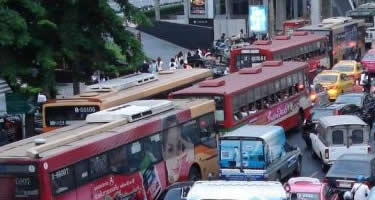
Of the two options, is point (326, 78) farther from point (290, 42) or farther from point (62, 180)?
point (62, 180)

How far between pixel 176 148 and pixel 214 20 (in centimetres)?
4746

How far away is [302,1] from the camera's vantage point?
7919 cm

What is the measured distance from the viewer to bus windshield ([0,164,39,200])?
1698cm

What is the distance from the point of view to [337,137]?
2475cm

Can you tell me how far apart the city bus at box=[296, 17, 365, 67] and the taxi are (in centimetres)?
2850

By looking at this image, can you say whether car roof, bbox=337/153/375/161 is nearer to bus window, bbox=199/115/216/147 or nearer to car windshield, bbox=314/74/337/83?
bus window, bbox=199/115/216/147

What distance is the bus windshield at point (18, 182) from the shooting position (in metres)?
17.0

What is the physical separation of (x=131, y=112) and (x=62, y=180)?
12.3 ft

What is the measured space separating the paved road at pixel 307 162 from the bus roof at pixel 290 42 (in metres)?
7.61

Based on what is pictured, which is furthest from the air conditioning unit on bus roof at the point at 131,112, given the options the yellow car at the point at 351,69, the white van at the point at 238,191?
the yellow car at the point at 351,69

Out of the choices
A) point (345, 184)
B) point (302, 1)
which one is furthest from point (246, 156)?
point (302, 1)

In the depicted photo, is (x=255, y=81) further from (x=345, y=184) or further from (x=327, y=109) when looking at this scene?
(x=345, y=184)

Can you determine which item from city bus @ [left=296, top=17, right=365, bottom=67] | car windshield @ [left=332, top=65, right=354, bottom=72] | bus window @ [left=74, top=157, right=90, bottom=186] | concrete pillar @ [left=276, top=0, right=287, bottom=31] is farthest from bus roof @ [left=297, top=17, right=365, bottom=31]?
bus window @ [left=74, top=157, right=90, bottom=186]

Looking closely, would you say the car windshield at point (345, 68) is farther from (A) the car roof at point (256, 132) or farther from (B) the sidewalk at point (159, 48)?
(A) the car roof at point (256, 132)
